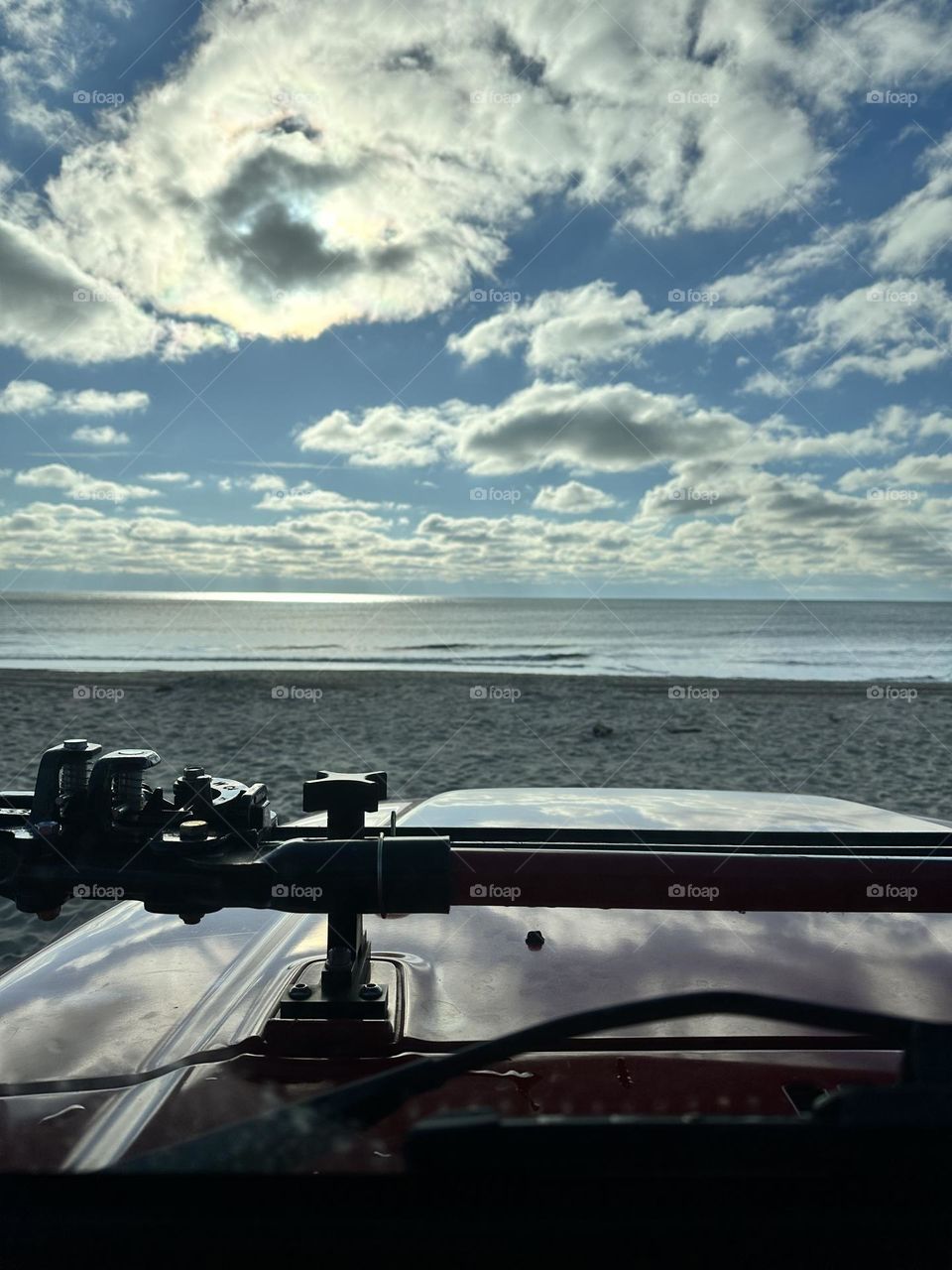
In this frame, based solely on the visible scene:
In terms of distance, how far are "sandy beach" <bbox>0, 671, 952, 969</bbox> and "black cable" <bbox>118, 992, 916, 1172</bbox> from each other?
3824 mm

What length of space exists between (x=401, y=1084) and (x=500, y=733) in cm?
1165

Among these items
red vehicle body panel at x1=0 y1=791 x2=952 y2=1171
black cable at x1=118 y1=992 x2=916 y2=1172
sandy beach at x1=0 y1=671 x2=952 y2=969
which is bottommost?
sandy beach at x1=0 y1=671 x2=952 y2=969

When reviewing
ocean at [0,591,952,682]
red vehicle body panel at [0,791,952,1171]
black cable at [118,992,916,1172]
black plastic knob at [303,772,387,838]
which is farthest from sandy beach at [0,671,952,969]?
ocean at [0,591,952,682]

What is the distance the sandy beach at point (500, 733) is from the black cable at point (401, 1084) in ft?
12.5

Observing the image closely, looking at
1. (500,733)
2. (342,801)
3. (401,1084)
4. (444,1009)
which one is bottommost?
(500,733)

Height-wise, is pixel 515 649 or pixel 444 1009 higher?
pixel 515 649

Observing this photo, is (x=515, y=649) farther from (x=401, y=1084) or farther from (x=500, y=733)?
(x=401, y=1084)

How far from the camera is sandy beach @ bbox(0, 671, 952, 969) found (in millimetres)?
9266

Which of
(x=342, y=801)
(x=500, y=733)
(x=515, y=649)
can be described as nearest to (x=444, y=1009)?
(x=342, y=801)

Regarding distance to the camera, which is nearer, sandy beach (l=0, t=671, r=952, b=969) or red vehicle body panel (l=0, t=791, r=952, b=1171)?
red vehicle body panel (l=0, t=791, r=952, b=1171)

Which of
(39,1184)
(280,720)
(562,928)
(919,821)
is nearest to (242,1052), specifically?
(39,1184)

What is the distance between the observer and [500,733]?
12.4 metres

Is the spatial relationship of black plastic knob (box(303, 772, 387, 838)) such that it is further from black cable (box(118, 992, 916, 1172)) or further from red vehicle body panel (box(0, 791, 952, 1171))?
black cable (box(118, 992, 916, 1172))

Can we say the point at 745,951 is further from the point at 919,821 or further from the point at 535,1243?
the point at 919,821
